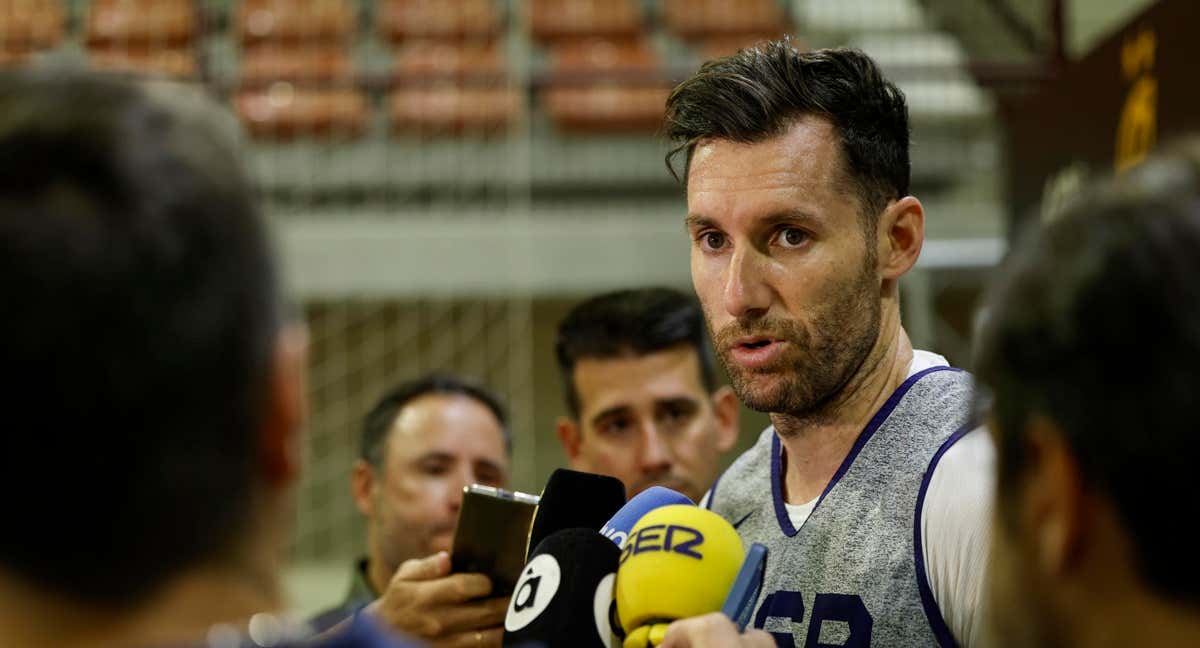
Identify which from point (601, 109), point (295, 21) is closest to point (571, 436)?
point (601, 109)

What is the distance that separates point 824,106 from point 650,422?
1386mm

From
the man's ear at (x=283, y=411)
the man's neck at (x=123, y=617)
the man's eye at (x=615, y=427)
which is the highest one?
the man's ear at (x=283, y=411)

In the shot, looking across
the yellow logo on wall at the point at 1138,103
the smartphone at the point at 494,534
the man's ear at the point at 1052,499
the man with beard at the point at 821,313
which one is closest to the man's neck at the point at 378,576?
the smartphone at the point at 494,534

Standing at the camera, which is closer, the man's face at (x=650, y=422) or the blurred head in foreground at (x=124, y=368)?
the blurred head in foreground at (x=124, y=368)

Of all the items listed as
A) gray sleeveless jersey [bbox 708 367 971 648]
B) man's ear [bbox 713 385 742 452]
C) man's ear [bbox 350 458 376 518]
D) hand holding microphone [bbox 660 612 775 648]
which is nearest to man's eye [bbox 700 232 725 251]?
gray sleeveless jersey [bbox 708 367 971 648]

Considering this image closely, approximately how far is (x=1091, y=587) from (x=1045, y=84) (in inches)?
173

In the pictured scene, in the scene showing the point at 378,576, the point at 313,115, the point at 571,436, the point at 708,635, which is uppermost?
the point at 313,115

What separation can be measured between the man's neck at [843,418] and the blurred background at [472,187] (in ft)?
12.9

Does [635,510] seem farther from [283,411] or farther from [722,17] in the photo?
[722,17]

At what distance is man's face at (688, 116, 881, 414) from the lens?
1.80m

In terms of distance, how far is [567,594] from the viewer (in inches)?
57.0

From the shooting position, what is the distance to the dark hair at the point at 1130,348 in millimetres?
848

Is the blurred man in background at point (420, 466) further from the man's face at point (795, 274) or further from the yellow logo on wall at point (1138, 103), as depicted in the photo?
the yellow logo on wall at point (1138, 103)

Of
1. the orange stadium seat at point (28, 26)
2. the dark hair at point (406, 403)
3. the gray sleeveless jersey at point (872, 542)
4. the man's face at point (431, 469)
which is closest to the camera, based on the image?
the gray sleeveless jersey at point (872, 542)
